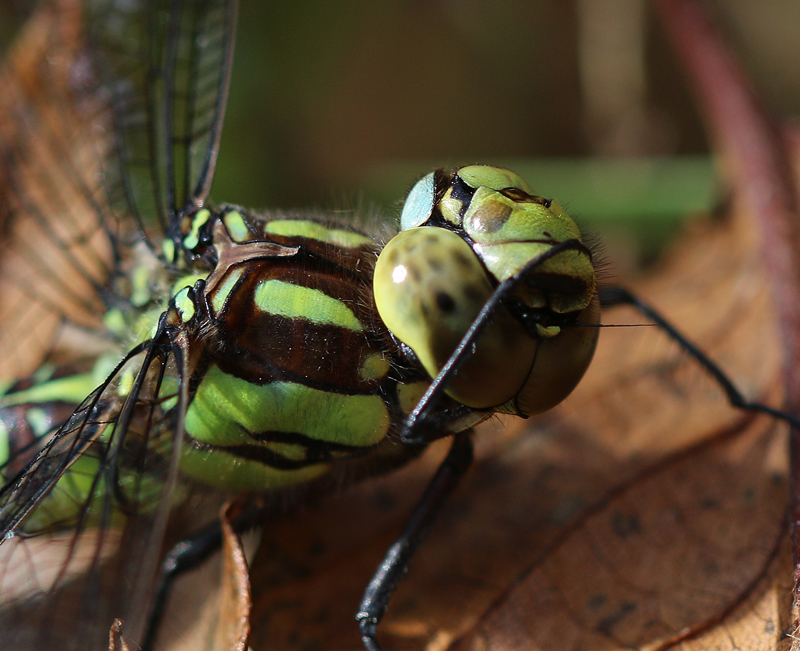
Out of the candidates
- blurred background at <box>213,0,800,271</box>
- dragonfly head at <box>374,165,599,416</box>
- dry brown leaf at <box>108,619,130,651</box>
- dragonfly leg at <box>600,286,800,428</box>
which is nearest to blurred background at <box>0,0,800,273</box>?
blurred background at <box>213,0,800,271</box>

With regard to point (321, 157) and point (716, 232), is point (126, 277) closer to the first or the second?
point (321, 157)

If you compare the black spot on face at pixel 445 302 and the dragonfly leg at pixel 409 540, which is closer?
the black spot on face at pixel 445 302

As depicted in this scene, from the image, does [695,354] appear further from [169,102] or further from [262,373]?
[169,102]

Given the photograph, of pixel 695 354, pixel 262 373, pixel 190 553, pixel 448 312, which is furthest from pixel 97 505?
pixel 695 354

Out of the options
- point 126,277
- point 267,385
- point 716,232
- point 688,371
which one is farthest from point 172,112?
point 716,232

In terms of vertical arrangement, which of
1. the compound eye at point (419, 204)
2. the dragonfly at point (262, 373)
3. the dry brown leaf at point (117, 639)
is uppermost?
the compound eye at point (419, 204)

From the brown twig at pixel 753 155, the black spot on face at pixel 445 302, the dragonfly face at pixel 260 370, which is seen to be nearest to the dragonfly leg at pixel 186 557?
the dragonfly face at pixel 260 370

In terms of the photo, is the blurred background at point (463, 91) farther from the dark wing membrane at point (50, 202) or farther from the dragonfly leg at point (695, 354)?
the dragonfly leg at point (695, 354)
